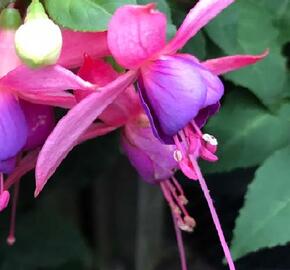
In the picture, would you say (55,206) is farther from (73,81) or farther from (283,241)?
(73,81)

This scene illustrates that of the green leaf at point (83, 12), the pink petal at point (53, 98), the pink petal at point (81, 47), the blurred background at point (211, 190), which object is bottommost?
the blurred background at point (211, 190)

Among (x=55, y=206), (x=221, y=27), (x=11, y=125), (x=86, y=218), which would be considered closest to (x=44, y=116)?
(x=11, y=125)

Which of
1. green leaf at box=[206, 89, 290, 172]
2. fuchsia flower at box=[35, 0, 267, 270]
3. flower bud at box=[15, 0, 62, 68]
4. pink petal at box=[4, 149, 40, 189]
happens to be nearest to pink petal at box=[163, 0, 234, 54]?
fuchsia flower at box=[35, 0, 267, 270]

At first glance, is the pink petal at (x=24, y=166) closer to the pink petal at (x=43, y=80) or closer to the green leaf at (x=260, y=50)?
the pink petal at (x=43, y=80)

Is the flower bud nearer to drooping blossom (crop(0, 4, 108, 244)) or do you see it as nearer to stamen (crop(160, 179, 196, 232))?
drooping blossom (crop(0, 4, 108, 244))

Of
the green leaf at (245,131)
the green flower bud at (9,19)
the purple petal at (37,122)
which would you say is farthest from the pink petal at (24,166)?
the green leaf at (245,131)

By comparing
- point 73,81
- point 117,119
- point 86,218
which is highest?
point 73,81
